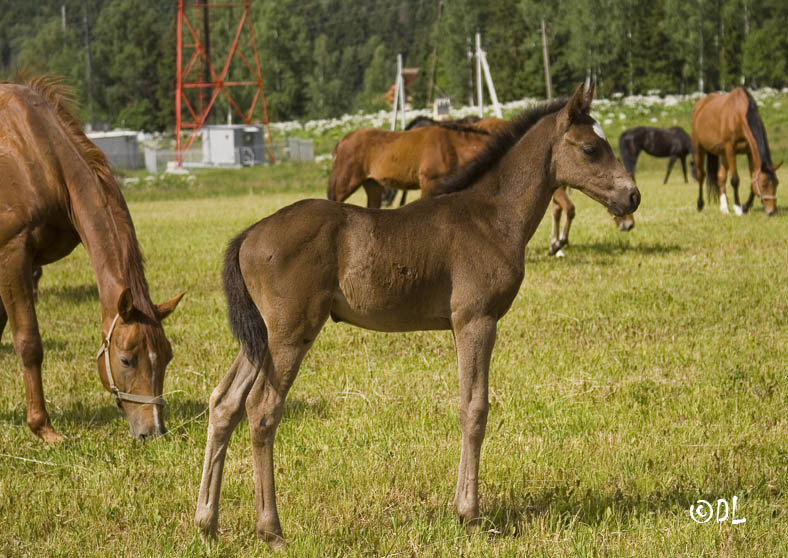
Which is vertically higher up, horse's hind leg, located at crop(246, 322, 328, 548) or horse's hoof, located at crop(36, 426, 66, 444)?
horse's hind leg, located at crop(246, 322, 328, 548)

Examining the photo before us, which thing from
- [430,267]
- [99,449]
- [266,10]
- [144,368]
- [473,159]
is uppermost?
[266,10]

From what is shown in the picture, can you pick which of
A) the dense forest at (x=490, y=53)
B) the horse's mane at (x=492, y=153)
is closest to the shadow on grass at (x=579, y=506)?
the horse's mane at (x=492, y=153)

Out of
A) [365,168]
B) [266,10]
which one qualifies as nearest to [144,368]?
[365,168]

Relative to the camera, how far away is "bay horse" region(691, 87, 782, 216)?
17031 millimetres

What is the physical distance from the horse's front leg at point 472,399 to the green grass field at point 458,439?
147 mm

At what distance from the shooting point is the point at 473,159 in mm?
4852

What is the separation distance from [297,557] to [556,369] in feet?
12.4

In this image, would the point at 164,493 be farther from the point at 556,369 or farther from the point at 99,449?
the point at 556,369

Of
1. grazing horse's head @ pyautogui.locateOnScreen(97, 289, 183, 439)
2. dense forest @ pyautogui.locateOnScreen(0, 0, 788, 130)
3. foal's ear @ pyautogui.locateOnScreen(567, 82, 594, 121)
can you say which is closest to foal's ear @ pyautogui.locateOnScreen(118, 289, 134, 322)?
grazing horse's head @ pyautogui.locateOnScreen(97, 289, 183, 439)

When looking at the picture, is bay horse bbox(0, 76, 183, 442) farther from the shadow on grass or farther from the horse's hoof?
the shadow on grass

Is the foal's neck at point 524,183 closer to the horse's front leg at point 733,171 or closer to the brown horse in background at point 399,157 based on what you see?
the brown horse in background at point 399,157

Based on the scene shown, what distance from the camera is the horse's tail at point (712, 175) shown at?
1895 centimetres

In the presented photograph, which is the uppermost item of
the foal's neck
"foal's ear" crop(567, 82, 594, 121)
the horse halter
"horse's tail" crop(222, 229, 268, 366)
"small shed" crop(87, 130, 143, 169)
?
"foal's ear" crop(567, 82, 594, 121)

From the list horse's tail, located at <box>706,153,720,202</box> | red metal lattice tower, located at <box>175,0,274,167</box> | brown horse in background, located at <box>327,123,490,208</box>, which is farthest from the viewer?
red metal lattice tower, located at <box>175,0,274,167</box>
